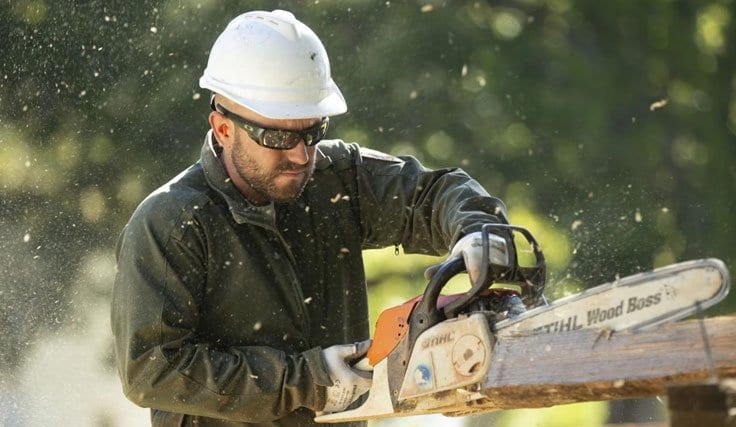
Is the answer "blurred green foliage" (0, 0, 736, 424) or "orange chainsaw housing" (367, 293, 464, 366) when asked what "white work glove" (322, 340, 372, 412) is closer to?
"orange chainsaw housing" (367, 293, 464, 366)

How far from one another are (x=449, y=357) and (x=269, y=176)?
1.10 m

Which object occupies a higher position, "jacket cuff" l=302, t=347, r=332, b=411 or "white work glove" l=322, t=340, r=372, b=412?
"white work glove" l=322, t=340, r=372, b=412

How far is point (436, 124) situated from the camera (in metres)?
7.61

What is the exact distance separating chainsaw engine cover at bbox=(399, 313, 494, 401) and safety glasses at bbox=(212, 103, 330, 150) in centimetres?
96

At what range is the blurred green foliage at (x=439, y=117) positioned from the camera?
724 cm

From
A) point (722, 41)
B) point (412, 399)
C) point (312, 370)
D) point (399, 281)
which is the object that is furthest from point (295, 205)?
point (722, 41)

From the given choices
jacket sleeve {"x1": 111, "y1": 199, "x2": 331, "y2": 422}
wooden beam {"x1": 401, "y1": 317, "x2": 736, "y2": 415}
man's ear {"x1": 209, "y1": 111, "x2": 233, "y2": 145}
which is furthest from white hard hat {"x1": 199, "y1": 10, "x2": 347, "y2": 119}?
wooden beam {"x1": 401, "y1": 317, "x2": 736, "y2": 415}

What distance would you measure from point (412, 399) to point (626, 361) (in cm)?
94

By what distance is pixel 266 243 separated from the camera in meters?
4.12

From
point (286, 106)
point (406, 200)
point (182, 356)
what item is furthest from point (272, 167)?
point (182, 356)

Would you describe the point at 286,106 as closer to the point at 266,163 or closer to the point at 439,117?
the point at 266,163

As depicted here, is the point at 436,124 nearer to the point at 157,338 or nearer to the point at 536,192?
the point at 536,192

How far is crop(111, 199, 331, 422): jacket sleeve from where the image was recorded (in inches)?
153

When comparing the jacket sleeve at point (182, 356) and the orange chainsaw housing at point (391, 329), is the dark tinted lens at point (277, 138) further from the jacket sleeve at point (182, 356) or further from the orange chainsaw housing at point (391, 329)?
the orange chainsaw housing at point (391, 329)
